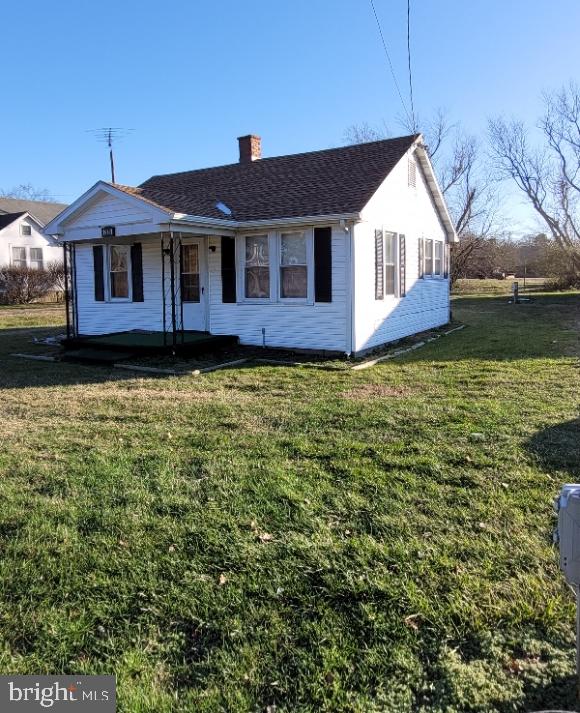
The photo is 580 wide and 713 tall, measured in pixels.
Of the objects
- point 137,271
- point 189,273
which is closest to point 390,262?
point 189,273

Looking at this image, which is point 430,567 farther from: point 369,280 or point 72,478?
point 369,280

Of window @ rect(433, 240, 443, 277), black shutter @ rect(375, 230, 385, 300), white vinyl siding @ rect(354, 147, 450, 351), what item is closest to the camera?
white vinyl siding @ rect(354, 147, 450, 351)

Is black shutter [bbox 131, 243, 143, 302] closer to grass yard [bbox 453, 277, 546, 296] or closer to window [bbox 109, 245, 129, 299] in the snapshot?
window [bbox 109, 245, 129, 299]

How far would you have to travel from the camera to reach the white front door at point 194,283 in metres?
12.6

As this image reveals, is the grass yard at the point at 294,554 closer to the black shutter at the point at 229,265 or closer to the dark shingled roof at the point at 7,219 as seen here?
the black shutter at the point at 229,265

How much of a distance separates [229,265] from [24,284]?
2090cm

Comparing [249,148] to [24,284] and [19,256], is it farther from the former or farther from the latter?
[19,256]

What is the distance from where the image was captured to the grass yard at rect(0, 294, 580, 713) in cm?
240

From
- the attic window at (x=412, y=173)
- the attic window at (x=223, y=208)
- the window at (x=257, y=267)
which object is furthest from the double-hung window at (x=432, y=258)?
the attic window at (x=223, y=208)

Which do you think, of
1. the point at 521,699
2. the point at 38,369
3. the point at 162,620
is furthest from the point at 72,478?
the point at 38,369

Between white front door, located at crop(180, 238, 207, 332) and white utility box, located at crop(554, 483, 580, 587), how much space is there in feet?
36.5

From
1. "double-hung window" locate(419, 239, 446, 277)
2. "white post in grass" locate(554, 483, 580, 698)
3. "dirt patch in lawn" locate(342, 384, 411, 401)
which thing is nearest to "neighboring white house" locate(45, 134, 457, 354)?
A: "double-hung window" locate(419, 239, 446, 277)

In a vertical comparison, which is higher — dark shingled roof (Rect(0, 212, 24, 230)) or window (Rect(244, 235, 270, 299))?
dark shingled roof (Rect(0, 212, 24, 230))

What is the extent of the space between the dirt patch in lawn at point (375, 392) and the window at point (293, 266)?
3817 mm
